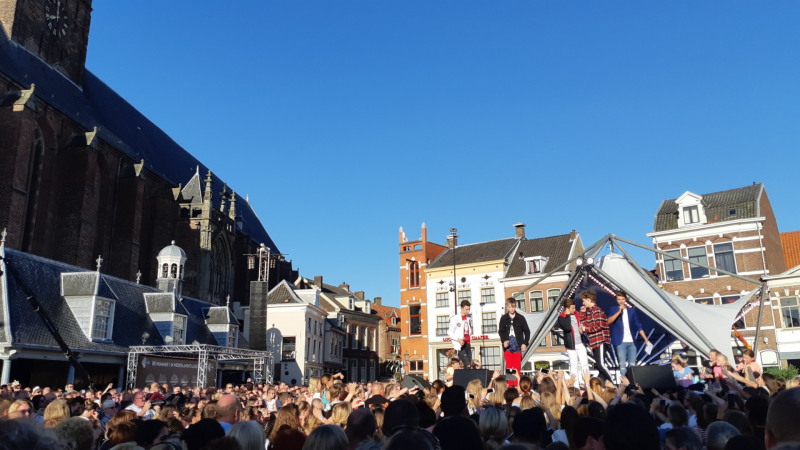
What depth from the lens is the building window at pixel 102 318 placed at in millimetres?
22089

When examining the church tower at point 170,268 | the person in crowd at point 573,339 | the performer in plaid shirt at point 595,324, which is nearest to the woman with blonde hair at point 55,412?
the person in crowd at point 573,339

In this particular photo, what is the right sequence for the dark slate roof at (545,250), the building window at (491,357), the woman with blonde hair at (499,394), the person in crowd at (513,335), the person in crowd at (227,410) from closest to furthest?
the person in crowd at (227,410) → the woman with blonde hair at (499,394) → the person in crowd at (513,335) → the building window at (491,357) → the dark slate roof at (545,250)

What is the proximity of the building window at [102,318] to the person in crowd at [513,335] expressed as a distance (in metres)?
17.8

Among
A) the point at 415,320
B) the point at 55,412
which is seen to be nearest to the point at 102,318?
the point at 55,412

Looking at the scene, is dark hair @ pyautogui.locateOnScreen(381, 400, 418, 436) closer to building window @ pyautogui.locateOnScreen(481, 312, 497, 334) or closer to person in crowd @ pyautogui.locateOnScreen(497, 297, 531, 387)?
person in crowd @ pyautogui.locateOnScreen(497, 297, 531, 387)

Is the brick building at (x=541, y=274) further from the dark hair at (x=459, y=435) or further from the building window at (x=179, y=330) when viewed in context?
the dark hair at (x=459, y=435)

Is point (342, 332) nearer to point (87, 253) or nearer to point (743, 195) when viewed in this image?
point (87, 253)

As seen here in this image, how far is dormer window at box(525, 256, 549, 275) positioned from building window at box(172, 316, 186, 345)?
73.0ft

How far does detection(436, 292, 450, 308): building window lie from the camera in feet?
135

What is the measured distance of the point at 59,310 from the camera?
21.5 metres

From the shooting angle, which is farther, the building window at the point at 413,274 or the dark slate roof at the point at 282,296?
the building window at the point at 413,274

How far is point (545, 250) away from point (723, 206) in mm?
11869

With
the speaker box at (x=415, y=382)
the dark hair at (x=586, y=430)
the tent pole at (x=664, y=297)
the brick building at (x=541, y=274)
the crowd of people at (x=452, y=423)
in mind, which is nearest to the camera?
the crowd of people at (x=452, y=423)

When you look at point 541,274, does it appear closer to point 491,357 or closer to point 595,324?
point 491,357
